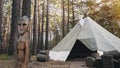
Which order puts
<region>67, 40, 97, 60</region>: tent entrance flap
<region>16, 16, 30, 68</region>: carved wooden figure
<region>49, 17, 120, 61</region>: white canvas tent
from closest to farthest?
<region>16, 16, 30, 68</region>: carved wooden figure
<region>49, 17, 120, 61</region>: white canvas tent
<region>67, 40, 97, 60</region>: tent entrance flap

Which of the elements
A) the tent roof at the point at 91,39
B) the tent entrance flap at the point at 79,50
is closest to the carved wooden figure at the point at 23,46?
the tent roof at the point at 91,39

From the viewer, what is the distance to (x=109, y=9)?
103 feet

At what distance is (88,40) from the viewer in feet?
62.1

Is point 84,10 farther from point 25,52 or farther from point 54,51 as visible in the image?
point 25,52

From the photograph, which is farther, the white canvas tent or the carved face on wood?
the white canvas tent

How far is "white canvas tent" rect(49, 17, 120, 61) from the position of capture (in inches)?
726

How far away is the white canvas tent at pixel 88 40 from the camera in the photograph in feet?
60.5

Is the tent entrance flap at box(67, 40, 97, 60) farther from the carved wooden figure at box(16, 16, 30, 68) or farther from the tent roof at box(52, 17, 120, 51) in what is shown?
the carved wooden figure at box(16, 16, 30, 68)

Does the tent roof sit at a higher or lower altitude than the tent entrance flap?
higher

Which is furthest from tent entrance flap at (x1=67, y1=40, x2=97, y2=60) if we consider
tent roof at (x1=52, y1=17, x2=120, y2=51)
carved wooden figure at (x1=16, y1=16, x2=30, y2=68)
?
carved wooden figure at (x1=16, y1=16, x2=30, y2=68)

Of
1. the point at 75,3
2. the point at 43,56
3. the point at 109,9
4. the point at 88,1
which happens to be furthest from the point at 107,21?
the point at 43,56

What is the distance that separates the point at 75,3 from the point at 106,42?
20.1m

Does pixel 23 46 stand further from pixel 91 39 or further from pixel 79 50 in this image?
pixel 79 50

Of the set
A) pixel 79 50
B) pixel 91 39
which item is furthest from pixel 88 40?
pixel 79 50
